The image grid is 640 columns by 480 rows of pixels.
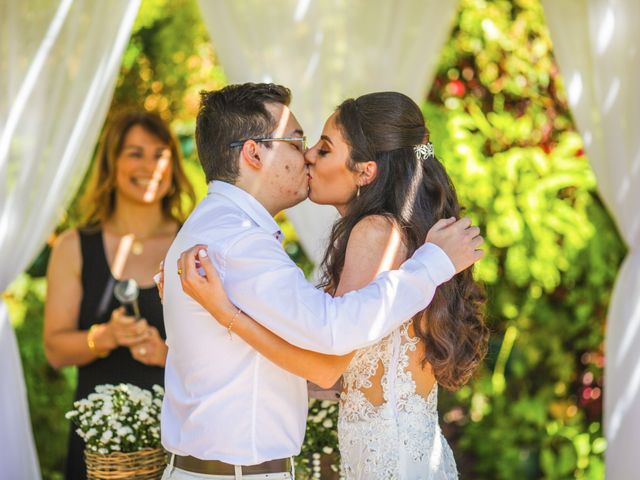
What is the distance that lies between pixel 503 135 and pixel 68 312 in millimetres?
2566

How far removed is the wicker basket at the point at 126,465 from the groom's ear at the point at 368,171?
3.53 feet

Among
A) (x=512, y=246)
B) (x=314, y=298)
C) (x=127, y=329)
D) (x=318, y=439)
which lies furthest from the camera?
(x=512, y=246)

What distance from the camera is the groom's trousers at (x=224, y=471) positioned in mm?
2301

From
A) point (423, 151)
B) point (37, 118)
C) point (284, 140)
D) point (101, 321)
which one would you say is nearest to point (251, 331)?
point (284, 140)

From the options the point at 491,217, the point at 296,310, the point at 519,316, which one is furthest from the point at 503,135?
the point at 296,310

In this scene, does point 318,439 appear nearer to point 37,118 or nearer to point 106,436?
point 106,436

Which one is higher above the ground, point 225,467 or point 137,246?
point 137,246

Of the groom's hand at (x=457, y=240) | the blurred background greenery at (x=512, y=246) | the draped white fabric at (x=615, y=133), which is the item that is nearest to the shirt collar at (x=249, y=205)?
the groom's hand at (x=457, y=240)

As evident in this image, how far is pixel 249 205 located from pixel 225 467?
639mm

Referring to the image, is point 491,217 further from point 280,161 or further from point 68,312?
point 280,161

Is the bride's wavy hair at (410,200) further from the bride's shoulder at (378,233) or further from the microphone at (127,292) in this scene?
the microphone at (127,292)

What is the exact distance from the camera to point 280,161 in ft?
8.30

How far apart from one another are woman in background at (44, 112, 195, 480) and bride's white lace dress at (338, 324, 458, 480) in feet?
4.25

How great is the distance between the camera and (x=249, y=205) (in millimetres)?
2438
